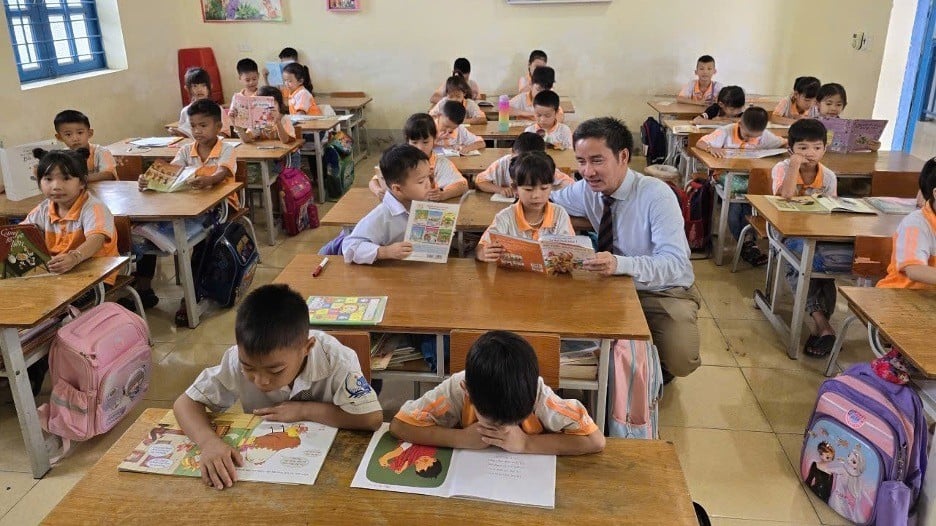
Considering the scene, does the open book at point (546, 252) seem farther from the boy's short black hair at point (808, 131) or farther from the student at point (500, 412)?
the boy's short black hair at point (808, 131)

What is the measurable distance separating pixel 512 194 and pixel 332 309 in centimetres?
178

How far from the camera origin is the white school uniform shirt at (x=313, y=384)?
1.67 meters

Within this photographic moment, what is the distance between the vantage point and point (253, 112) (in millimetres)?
5293

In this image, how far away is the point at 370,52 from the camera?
8484 millimetres

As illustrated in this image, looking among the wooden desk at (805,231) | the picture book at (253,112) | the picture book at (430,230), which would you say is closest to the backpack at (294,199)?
the picture book at (253,112)

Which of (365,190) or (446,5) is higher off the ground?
(446,5)

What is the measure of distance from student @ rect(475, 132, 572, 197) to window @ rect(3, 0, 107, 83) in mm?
4215

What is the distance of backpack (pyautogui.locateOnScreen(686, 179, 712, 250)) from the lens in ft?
16.3

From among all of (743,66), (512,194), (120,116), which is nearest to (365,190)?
(512,194)

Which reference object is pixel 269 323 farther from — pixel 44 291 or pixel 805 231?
pixel 805 231

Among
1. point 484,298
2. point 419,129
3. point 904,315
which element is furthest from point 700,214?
point 484,298

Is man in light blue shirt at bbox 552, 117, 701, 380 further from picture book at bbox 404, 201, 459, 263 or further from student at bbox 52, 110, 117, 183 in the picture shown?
student at bbox 52, 110, 117, 183

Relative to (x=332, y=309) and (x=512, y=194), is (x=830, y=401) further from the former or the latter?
(x=512, y=194)

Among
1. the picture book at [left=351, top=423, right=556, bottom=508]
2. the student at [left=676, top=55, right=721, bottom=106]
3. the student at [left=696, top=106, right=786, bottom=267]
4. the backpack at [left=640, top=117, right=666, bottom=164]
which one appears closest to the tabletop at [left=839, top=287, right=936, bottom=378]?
the picture book at [left=351, top=423, right=556, bottom=508]
